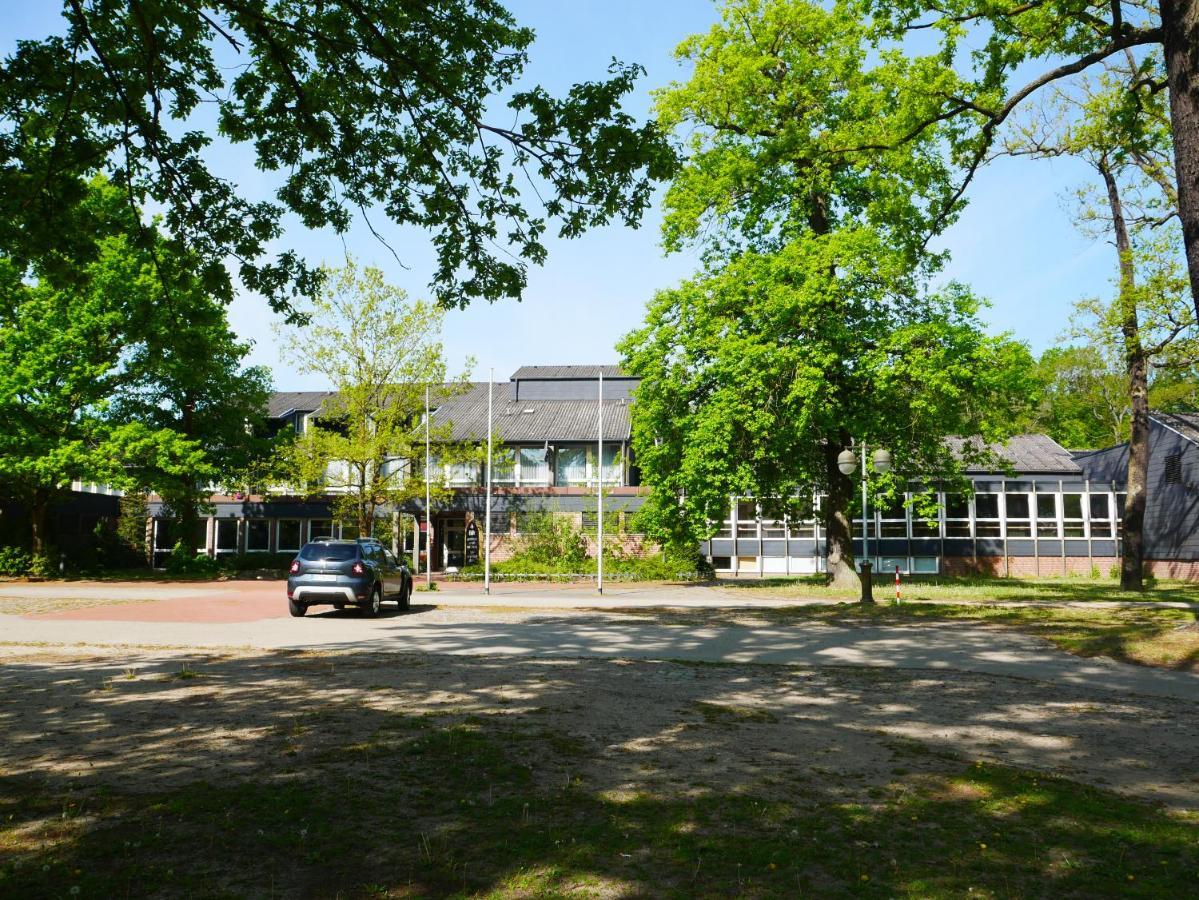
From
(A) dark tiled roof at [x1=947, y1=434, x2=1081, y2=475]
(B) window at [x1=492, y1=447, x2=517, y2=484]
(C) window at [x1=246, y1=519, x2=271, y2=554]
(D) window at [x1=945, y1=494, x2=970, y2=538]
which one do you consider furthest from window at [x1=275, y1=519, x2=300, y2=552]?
(A) dark tiled roof at [x1=947, y1=434, x2=1081, y2=475]

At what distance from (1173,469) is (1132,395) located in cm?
1667

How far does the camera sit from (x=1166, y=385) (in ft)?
171

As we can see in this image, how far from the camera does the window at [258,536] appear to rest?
48875mm

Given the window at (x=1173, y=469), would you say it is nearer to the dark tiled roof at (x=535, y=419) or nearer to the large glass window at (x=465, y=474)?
the dark tiled roof at (x=535, y=419)

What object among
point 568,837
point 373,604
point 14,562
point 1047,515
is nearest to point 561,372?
point 1047,515

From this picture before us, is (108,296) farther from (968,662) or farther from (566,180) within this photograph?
(968,662)

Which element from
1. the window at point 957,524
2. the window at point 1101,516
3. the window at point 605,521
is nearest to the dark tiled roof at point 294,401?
the window at point 605,521

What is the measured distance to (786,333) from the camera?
1025 inches

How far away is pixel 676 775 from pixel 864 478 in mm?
20759

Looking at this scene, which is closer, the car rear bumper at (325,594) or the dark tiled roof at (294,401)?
the car rear bumper at (325,594)

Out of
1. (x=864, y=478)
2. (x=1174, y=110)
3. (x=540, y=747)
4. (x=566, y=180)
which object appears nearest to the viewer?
(x=540, y=747)

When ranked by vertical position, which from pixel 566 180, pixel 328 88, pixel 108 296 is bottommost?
pixel 566 180

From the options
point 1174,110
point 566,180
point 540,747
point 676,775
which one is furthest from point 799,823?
point 1174,110

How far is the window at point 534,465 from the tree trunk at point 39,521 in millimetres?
21502
